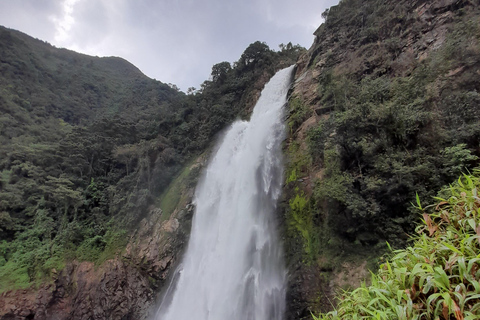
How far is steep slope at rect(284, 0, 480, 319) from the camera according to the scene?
616 centimetres

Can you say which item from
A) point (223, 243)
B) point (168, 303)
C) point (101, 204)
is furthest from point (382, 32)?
point (101, 204)

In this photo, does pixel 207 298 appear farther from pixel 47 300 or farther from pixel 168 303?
pixel 47 300

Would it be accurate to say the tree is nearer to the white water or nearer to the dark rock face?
the white water

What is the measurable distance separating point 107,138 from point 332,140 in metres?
19.0

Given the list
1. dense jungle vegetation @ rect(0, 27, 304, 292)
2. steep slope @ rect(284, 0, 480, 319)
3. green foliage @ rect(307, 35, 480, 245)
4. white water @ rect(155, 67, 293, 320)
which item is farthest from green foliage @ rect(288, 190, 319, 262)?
dense jungle vegetation @ rect(0, 27, 304, 292)

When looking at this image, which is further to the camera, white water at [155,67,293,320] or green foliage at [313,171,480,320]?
white water at [155,67,293,320]

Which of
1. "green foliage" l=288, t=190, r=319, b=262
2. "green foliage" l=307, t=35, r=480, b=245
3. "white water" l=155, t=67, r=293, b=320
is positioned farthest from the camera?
"white water" l=155, t=67, r=293, b=320

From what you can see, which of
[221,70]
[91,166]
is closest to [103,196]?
[91,166]

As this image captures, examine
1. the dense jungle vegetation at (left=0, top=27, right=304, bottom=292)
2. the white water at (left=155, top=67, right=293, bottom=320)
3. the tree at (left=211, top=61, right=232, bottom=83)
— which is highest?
the tree at (left=211, top=61, right=232, bottom=83)

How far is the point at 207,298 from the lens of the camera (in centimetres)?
987

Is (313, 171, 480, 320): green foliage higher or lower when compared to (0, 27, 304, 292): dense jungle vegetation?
lower

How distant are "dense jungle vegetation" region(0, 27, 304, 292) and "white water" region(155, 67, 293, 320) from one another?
4687 mm

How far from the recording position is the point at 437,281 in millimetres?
1582

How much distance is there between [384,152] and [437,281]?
6219 millimetres
